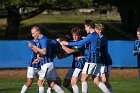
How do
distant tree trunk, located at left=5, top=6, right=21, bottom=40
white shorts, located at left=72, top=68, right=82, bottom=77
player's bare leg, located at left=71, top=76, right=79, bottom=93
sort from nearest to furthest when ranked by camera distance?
player's bare leg, located at left=71, top=76, right=79, bottom=93 < white shorts, located at left=72, top=68, right=82, bottom=77 < distant tree trunk, located at left=5, top=6, right=21, bottom=40

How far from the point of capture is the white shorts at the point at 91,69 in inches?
614

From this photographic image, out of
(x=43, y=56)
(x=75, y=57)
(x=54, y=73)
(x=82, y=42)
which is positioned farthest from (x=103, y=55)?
(x=43, y=56)

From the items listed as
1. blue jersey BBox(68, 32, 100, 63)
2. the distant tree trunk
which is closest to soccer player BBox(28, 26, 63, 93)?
blue jersey BBox(68, 32, 100, 63)

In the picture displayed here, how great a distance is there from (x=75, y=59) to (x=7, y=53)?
14141mm

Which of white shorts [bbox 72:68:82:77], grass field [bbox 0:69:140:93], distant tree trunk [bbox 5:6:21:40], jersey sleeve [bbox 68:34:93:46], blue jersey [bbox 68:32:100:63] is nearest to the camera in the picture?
jersey sleeve [bbox 68:34:93:46]

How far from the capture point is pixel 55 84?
15375 millimetres

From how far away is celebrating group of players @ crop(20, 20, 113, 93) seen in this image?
49.7 feet

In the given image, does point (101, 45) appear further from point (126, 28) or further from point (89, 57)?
point (126, 28)

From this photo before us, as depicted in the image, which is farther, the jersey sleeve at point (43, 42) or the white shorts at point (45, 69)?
the white shorts at point (45, 69)

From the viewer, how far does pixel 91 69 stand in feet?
51.2

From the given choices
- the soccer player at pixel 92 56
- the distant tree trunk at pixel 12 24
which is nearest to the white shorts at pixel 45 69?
the soccer player at pixel 92 56

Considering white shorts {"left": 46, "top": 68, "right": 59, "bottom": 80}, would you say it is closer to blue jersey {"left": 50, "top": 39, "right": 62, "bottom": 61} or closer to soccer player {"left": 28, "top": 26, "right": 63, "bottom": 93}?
soccer player {"left": 28, "top": 26, "right": 63, "bottom": 93}

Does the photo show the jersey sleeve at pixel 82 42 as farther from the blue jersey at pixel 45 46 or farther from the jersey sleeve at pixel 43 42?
the jersey sleeve at pixel 43 42

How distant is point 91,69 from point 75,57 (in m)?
1.07
